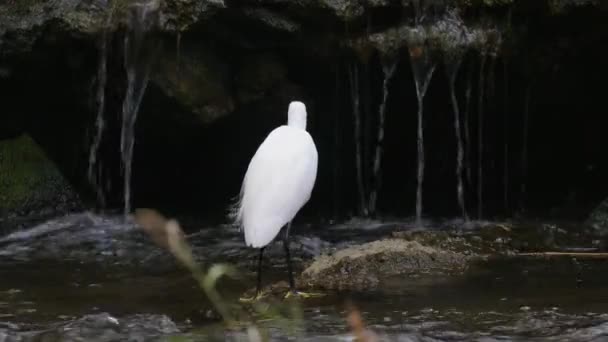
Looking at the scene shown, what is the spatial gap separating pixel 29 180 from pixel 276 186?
13.0 ft

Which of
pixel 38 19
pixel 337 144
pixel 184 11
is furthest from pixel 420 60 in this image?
pixel 38 19

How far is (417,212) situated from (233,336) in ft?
14.0

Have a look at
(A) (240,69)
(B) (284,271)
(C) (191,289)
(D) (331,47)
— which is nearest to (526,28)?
(D) (331,47)

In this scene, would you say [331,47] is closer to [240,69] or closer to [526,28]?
[240,69]

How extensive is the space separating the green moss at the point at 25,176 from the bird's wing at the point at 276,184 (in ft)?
11.7

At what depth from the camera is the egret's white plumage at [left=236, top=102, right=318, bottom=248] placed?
14.7ft

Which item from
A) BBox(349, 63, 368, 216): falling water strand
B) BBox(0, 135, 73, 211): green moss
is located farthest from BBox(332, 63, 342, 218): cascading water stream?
BBox(0, 135, 73, 211): green moss

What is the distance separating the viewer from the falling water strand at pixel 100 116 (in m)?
6.78

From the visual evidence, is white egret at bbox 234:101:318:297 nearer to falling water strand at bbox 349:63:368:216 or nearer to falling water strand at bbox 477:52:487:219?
falling water strand at bbox 349:63:368:216

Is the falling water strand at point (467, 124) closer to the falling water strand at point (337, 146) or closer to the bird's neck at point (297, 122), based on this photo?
the falling water strand at point (337, 146)

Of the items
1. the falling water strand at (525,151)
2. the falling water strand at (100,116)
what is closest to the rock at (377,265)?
the falling water strand at (100,116)

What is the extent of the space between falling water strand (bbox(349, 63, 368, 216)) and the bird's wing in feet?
7.91

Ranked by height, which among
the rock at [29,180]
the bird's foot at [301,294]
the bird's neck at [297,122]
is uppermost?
the bird's neck at [297,122]

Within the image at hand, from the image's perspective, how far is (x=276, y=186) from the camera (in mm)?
4605
